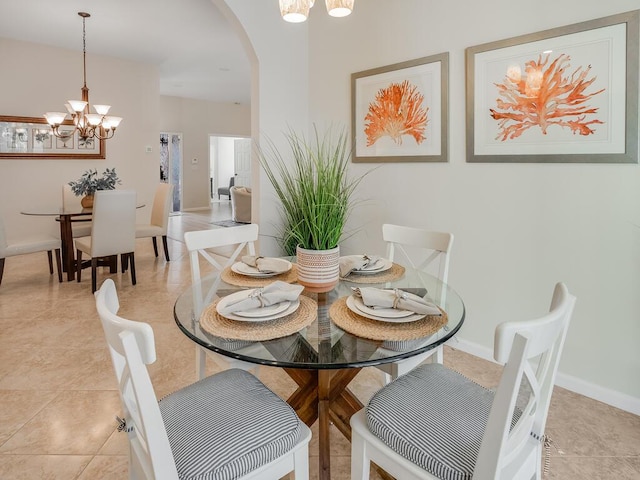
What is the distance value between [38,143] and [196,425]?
5932mm

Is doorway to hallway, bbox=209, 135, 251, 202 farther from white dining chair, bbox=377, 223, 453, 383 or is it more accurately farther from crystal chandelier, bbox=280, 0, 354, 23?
crystal chandelier, bbox=280, 0, 354, 23

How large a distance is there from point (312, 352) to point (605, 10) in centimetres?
212

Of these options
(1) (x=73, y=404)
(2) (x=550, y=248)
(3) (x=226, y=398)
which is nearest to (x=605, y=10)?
(2) (x=550, y=248)

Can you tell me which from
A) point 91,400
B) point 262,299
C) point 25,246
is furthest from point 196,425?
point 25,246

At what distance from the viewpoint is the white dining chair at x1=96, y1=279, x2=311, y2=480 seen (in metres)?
0.89

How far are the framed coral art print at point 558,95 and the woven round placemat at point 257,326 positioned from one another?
1631 mm

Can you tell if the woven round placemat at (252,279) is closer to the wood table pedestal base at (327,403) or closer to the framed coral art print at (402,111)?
the wood table pedestal base at (327,403)

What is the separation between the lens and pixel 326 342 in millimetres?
1194

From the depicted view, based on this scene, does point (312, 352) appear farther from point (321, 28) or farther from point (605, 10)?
point (321, 28)

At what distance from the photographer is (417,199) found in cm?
279

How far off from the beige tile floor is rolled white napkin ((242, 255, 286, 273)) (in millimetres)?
769

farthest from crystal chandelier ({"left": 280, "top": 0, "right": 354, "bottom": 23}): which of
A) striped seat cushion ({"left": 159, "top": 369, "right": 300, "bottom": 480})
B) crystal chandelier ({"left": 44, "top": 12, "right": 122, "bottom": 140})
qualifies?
crystal chandelier ({"left": 44, "top": 12, "right": 122, "bottom": 140})

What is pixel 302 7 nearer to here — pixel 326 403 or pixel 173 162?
pixel 326 403

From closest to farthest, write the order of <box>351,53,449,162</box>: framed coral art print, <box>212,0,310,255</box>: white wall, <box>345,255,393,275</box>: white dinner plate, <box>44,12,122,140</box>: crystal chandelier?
<box>345,255,393,275</box>: white dinner plate → <box>351,53,449,162</box>: framed coral art print → <box>212,0,310,255</box>: white wall → <box>44,12,122,140</box>: crystal chandelier
